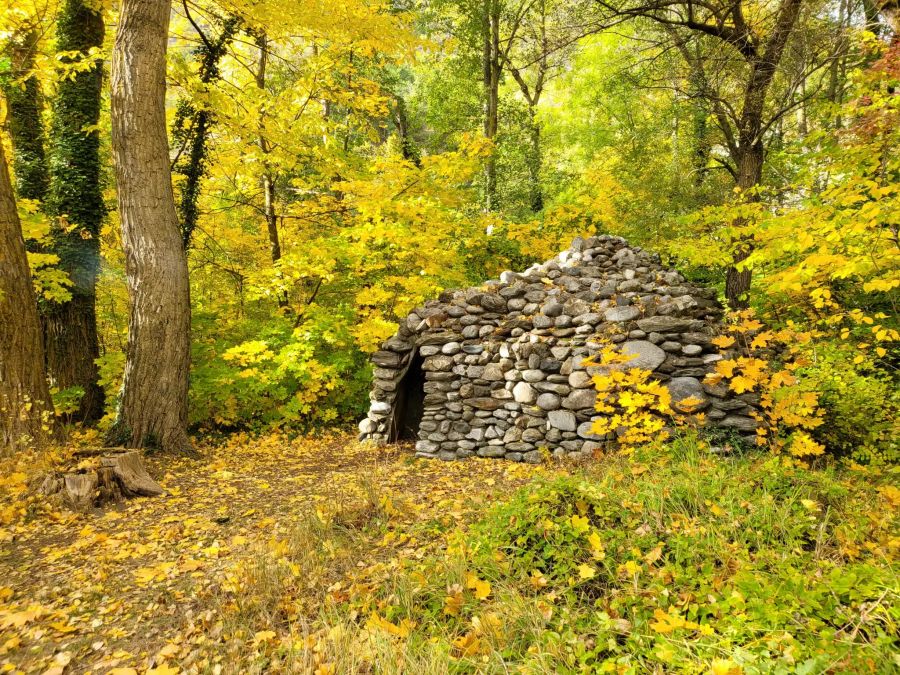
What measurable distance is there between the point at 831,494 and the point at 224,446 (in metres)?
7.37

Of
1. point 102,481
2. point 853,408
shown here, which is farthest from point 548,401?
point 102,481

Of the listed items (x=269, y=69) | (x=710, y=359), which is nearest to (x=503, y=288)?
(x=710, y=359)

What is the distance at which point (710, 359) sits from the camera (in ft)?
17.5

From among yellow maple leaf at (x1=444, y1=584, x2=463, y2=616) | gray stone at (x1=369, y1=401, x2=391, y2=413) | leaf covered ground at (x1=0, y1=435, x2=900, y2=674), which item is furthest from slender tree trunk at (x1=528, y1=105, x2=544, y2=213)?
yellow maple leaf at (x1=444, y1=584, x2=463, y2=616)

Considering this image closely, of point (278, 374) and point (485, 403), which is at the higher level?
point (278, 374)

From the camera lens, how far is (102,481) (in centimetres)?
458

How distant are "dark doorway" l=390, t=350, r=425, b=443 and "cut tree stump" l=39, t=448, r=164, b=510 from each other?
10.9ft

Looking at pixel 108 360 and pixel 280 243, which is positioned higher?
pixel 280 243

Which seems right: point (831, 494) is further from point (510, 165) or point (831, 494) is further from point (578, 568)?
point (510, 165)

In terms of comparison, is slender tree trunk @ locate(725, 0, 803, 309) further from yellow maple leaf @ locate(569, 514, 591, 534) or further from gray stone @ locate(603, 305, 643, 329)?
yellow maple leaf @ locate(569, 514, 591, 534)

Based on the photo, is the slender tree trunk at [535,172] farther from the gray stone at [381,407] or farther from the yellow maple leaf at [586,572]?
the yellow maple leaf at [586,572]

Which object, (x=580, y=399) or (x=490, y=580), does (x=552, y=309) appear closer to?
(x=580, y=399)

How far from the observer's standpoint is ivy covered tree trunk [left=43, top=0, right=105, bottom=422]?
7.34m

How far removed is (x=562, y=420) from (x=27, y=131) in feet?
30.5
